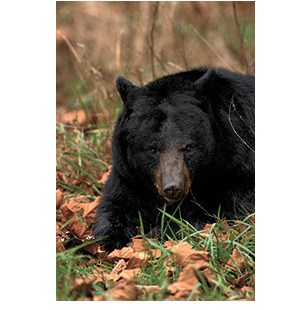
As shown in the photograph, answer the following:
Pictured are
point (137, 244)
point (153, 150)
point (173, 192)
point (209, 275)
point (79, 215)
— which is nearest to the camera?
point (209, 275)

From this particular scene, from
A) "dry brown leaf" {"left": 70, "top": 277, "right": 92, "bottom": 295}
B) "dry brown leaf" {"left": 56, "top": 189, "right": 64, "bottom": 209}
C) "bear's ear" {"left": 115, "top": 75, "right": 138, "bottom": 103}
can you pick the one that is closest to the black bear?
"bear's ear" {"left": 115, "top": 75, "right": 138, "bottom": 103}

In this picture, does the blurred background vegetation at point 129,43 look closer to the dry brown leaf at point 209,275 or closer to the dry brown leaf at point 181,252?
the dry brown leaf at point 181,252

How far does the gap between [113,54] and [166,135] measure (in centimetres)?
451

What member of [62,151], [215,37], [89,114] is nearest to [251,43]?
[215,37]

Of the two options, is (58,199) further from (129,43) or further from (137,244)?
(129,43)

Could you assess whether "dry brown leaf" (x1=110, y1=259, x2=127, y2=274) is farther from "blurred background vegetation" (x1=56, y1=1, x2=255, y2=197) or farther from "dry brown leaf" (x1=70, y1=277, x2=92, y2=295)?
"blurred background vegetation" (x1=56, y1=1, x2=255, y2=197)

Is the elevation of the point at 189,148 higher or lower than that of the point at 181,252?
higher

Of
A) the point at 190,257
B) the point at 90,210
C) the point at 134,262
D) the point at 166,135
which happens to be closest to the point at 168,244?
the point at 134,262

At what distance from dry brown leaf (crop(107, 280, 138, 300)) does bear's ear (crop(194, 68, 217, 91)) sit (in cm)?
182

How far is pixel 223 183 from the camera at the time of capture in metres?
5.40

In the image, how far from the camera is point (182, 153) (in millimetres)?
4957

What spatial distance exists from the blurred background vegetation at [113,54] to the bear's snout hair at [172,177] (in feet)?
5.65

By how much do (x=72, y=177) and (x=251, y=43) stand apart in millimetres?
3203

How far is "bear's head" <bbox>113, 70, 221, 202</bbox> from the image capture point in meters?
4.91
